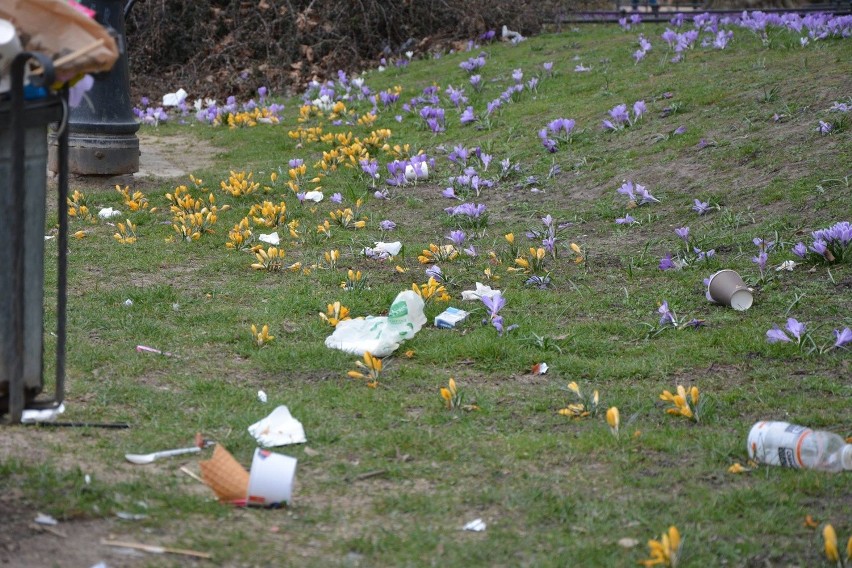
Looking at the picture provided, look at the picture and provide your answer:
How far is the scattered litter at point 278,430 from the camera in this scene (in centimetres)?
350

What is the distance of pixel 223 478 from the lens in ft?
9.89

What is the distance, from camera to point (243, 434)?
11.6 ft

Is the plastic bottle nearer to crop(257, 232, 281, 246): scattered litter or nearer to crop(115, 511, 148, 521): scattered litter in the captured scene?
crop(115, 511, 148, 521): scattered litter

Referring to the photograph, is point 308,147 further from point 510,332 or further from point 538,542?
point 538,542

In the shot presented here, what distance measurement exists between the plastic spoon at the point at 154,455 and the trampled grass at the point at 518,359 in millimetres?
50

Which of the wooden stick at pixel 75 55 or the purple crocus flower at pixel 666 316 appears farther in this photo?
the purple crocus flower at pixel 666 316

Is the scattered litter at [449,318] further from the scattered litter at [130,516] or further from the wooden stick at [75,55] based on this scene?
the wooden stick at [75,55]

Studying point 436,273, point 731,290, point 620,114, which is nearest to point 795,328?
point 731,290

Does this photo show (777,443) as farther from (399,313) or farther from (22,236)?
(22,236)

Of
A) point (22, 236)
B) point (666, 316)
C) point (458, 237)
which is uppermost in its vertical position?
point (22, 236)

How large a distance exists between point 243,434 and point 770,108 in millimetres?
5150

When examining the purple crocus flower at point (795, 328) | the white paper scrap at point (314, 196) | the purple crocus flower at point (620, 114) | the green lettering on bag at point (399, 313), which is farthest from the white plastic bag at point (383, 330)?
the purple crocus flower at point (620, 114)

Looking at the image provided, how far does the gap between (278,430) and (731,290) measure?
2326 mm

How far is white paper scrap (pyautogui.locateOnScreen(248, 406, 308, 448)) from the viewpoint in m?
3.50
